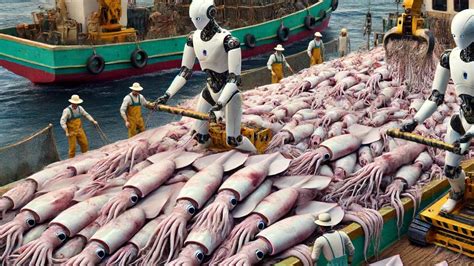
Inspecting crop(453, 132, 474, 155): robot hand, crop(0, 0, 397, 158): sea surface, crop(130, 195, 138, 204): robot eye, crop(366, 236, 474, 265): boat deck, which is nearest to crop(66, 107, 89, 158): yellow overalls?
crop(130, 195, 138, 204): robot eye

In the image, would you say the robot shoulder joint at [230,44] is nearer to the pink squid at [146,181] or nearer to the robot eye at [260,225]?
the pink squid at [146,181]

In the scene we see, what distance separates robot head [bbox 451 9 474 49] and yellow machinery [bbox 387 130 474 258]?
1.20 metres

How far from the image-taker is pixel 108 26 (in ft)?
84.4

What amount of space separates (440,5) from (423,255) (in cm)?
Answer: 1607

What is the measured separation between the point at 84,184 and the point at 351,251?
148 inches

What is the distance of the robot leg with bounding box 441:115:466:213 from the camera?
8094mm

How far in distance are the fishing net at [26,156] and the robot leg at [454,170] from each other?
6.69m

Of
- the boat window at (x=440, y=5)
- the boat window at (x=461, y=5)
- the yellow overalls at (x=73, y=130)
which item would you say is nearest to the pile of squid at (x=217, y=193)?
the yellow overalls at (x=73, y=130)

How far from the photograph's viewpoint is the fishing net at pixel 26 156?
10703 mm

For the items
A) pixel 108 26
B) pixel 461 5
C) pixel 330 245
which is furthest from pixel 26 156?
pixel 461 5

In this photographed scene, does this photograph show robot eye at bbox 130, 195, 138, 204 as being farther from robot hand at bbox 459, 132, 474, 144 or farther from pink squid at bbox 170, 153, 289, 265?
robot hand at bbox 459, 132, 474, 144

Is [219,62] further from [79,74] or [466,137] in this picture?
[79,74]

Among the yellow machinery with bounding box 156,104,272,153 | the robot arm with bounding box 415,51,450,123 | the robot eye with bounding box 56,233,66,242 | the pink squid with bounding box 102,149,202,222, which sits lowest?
the robot eye with bounding box 56,233,66,242

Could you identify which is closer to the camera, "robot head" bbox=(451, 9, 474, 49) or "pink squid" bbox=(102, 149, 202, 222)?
"robot head" bbox=(451, 9, 474, 49)
